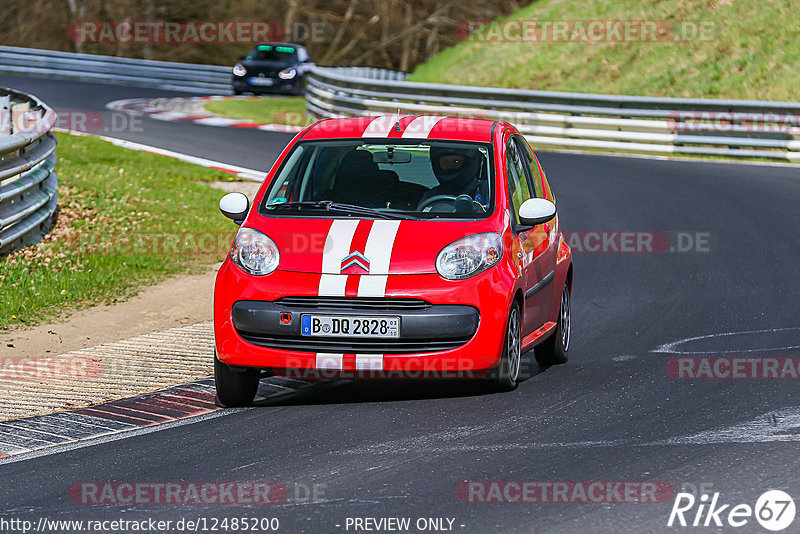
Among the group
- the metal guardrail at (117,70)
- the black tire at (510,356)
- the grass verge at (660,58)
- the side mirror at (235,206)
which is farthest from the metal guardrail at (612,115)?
the side mirror at (235,206)

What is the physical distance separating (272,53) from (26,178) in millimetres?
23669

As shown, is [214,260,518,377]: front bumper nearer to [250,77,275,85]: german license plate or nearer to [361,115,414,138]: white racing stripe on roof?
[361,115,414,138]: white racing stripe on roof

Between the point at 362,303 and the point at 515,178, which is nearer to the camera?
the point at 362,303

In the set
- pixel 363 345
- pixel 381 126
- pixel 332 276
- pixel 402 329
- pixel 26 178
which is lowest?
pixel 26 178

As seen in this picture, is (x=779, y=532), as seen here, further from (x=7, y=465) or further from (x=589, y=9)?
(x=589, y=9)

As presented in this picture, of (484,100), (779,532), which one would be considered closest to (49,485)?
(779,532)

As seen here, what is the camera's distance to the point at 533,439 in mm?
6312

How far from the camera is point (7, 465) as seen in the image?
6109 millimetres

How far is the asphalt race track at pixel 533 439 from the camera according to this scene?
525cm

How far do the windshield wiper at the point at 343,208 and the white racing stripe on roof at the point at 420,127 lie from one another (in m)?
0.73

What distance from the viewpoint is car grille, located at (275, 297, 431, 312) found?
271 inches

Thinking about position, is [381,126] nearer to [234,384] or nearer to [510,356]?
[510,356]

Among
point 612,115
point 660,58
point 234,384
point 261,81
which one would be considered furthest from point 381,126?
point 261,81

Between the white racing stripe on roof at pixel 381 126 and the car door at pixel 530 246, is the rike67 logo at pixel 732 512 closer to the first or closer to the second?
the car door at pixel 530 246
